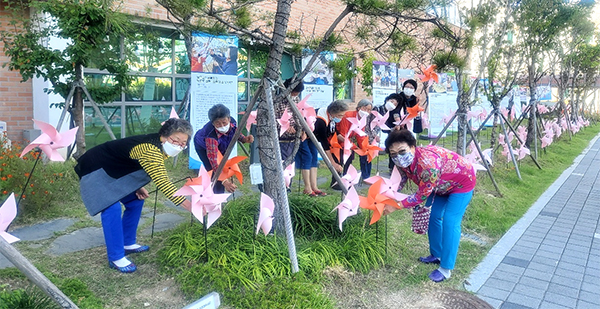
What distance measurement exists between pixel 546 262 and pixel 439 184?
1668 millimetres

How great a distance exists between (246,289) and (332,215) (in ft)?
4.88

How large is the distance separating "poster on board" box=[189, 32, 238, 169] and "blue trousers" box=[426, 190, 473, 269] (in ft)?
12.8

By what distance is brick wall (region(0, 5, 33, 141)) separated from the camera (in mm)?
6887

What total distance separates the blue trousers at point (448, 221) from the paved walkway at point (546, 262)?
11.9 inches

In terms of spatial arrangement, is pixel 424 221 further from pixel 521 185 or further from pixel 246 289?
pixel 521 185

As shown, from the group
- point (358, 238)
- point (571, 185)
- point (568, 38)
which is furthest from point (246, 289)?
point (568, 38)

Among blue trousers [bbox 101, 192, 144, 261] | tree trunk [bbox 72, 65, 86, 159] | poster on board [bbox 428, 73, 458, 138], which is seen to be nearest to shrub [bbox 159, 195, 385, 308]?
blue trousers [bbox 101, 192, 144, 261]

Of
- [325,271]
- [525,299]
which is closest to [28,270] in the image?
[325,271]

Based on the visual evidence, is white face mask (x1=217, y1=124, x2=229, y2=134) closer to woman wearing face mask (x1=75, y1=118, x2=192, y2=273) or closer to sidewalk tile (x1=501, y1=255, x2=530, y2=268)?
woman wearing face mask (x1=75, y1=118, x2=192, y2=273)

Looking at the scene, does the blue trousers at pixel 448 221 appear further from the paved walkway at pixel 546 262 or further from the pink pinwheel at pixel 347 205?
the pink pinwheel at pixel 347 205

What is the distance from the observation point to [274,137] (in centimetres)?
354

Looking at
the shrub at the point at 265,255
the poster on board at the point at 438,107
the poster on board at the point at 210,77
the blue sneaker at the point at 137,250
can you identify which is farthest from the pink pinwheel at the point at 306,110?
the poster on board at the point at 438,107

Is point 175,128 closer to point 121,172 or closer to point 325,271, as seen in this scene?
point 121,172

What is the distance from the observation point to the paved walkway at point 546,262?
3.61 meters
